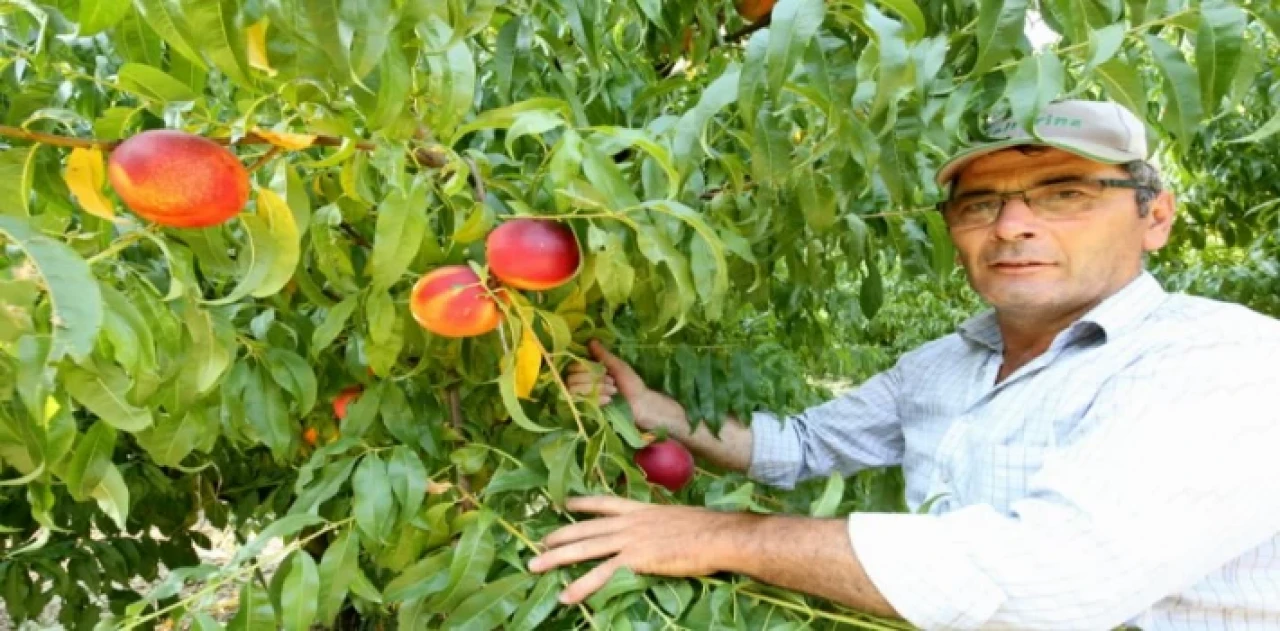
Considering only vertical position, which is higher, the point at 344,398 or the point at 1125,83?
Answer: the point at 1125,83

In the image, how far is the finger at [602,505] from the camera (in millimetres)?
1381

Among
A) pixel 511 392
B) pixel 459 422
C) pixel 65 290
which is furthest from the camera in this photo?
pixel 459 422

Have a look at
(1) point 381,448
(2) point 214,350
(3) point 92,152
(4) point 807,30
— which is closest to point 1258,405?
(4) point 807,30

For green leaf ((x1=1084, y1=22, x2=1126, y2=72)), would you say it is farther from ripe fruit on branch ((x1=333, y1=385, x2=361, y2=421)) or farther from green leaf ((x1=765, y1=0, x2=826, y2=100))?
ripe fruit on branch ((x1=333, y1=385, x2=361, y2=421))

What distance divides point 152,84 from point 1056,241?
1404 millimetres

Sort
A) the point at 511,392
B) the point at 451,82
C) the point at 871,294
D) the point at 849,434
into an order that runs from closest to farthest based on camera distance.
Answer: the point at 451,82
the point at 511,392
the point at 871,294
the point at 849,434

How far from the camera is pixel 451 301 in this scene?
120 centimetres

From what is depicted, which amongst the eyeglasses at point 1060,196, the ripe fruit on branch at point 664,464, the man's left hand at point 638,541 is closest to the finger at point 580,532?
the man's left hand at point 638,541

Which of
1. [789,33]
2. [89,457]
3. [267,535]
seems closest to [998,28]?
[789,33]

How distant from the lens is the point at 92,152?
0.96 m

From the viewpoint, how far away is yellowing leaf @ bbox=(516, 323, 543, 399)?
128 cm

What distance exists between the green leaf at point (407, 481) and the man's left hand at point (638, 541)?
7.1 inches

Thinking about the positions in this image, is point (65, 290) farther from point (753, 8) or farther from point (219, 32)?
point (753, 8)

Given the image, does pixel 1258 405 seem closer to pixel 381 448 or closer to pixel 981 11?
pixel 981 11
